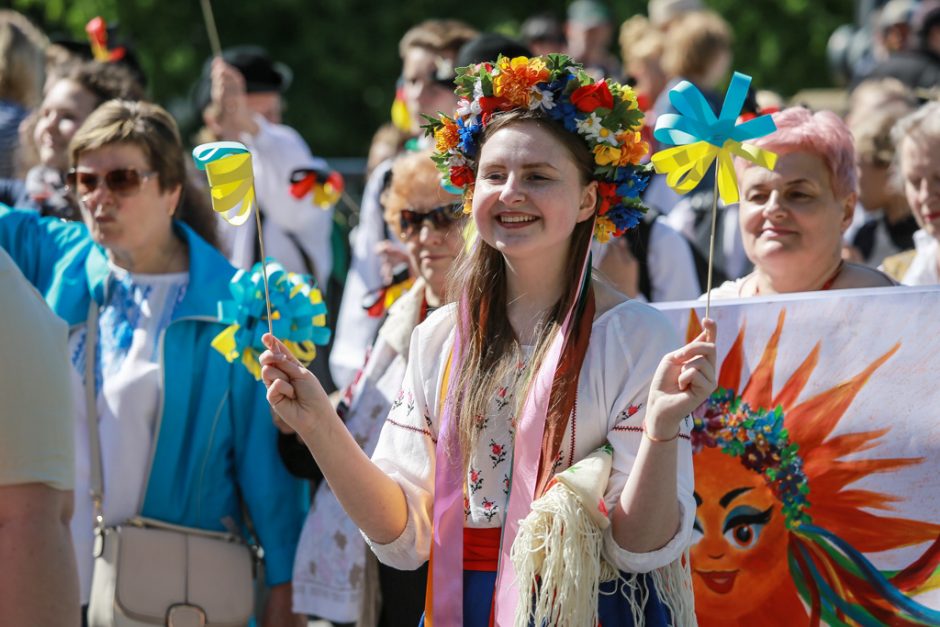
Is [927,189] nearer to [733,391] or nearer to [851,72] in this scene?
[733,391]

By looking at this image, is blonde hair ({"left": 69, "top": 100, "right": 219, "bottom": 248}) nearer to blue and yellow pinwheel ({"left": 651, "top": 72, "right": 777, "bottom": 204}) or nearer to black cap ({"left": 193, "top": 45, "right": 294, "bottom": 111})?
blue and yellow pinwheel ({"left": 651, "top": 72, "right": 777, "bottom": 204})

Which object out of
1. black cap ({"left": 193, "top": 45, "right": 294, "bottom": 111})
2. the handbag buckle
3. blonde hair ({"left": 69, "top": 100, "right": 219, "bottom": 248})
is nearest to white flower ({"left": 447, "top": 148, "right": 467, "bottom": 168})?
blonde hair ({"left": 69, "top": 100, "right": 219, "bottom": 248})

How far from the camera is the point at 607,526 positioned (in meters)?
3.08

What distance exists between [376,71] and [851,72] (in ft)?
17.4

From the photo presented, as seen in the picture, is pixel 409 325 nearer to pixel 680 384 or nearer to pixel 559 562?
pixel 559 562

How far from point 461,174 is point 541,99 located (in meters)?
0.29

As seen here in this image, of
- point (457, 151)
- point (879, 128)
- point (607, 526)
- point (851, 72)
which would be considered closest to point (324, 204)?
point (879, 128)

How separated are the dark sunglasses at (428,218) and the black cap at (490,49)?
1.83 m

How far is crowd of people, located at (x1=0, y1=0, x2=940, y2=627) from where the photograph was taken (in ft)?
10.0

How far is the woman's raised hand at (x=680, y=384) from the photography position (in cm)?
289

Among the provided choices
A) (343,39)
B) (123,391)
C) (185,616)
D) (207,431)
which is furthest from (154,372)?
(343,39)

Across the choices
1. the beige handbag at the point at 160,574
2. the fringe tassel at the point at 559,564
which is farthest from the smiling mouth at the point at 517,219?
the beige handbag at the point at 160,574

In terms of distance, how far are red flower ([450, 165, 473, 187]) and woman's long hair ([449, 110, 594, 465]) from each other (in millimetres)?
89

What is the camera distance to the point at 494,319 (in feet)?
11.1
